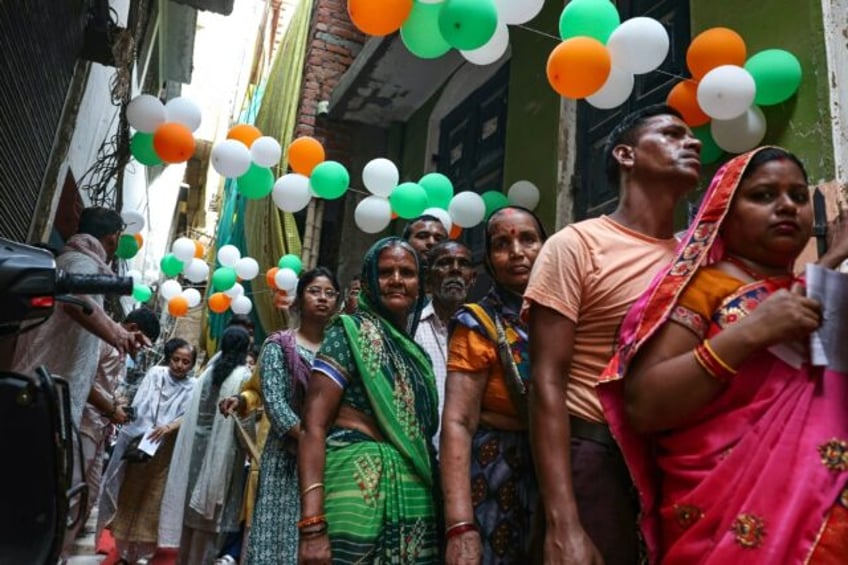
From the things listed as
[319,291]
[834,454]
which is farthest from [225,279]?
[834,454]

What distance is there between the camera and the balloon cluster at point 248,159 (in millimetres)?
4457

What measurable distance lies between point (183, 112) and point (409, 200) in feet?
4.85

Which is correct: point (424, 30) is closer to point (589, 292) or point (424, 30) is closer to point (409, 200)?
point (409, 200)

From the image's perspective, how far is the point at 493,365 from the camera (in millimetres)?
1760

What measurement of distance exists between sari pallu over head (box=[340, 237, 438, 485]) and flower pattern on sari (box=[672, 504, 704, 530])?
0.82 metres

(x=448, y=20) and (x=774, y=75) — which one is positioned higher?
(x=448, y=20)

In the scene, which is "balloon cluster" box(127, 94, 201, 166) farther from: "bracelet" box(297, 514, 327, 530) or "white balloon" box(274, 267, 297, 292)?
"bracelet" box(297, 514, 327, 530)

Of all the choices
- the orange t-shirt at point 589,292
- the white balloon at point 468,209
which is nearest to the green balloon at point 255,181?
the white balloon at point 468,209

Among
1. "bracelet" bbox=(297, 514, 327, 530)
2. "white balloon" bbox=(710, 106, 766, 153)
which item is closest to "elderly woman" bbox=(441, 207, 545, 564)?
"bracelet" bbox=(297, 514, 327, 530)

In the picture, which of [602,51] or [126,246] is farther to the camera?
[126,246]

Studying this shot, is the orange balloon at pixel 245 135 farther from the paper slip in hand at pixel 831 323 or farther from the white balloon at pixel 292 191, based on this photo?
the paper slip in hand at pixel 831 323

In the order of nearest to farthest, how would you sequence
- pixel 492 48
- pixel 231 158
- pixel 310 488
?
pixel 310 488, pixel 492 48, pixel 231 158

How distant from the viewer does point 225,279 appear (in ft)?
22.0

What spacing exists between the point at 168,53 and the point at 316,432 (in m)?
7.18
